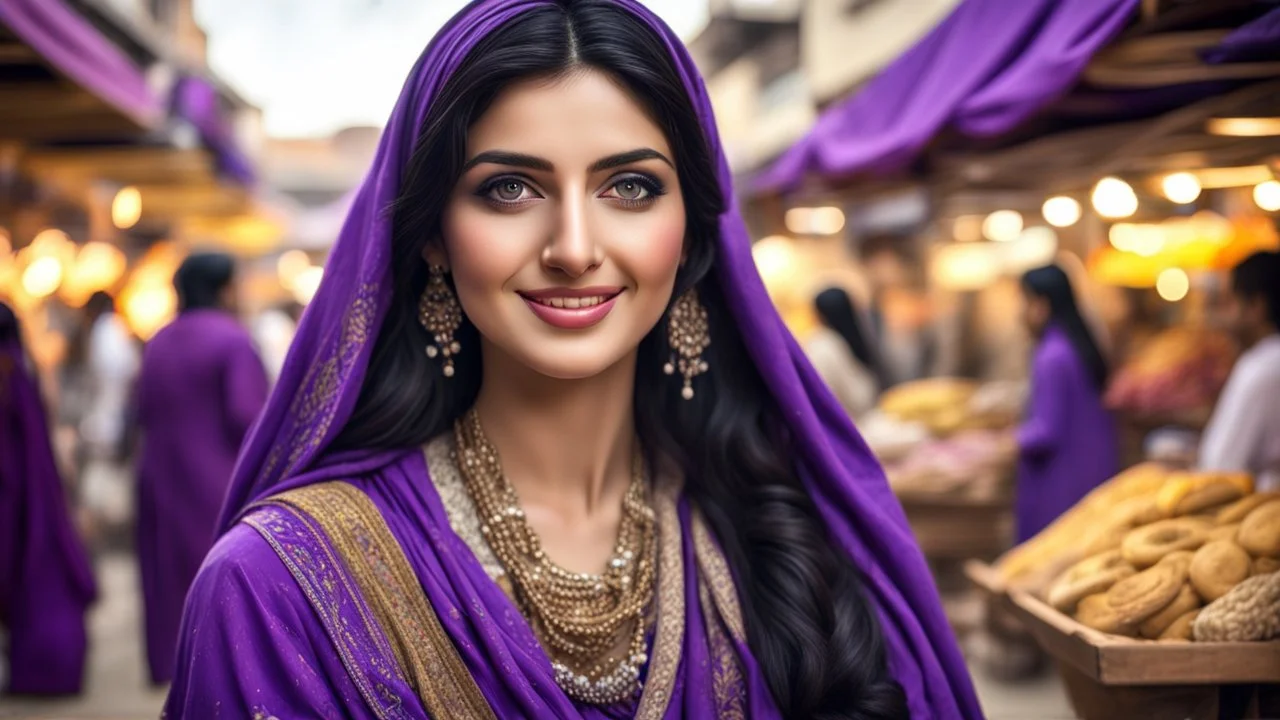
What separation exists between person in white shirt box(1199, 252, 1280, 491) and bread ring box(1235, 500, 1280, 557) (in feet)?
5.49

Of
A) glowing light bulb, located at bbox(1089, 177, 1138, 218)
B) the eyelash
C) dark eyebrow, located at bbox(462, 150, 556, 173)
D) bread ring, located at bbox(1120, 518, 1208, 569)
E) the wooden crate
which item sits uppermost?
glowing light bulb, located at bbox(1089, 177, 1138, 218)

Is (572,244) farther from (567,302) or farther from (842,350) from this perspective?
(842,350)

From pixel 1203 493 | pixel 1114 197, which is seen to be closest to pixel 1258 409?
pixel 1114 197

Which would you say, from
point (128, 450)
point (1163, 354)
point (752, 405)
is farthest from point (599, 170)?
point (128, 450)

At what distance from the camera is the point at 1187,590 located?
6.30 feet

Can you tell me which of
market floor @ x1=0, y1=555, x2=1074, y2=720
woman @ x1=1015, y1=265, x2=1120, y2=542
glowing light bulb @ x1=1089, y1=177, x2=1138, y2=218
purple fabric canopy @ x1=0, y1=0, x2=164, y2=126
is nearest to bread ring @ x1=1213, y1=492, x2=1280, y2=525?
glowing light bulb @ x1=1089, y1=177, x2=1138, y2=218

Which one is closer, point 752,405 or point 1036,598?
point 752,405

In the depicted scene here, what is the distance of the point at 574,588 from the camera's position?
1.74 m

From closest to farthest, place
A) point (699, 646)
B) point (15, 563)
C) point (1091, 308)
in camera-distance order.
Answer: point (699, 646) → point (15, 563) → point (1091, 308)

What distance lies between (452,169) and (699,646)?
781 millimetres

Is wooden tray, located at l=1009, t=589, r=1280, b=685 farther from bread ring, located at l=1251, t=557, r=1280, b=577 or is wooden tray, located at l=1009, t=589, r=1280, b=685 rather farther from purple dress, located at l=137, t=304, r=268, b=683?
purple dress, located at l=137, t=304, r=268, b=683

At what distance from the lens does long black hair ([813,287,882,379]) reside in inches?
261

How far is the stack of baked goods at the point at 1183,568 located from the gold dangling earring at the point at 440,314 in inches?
45.7

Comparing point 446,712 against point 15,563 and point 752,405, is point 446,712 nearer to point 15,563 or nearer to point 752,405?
point 752,405
